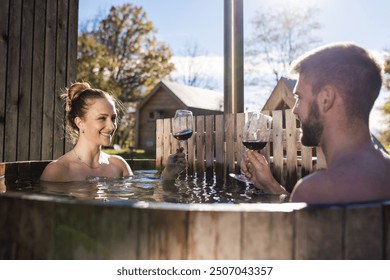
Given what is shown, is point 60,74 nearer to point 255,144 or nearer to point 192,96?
point 255,144

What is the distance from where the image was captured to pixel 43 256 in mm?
1311

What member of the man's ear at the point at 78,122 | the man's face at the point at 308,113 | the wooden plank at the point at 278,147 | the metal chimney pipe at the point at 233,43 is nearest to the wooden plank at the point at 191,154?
the metal chimney pipe at the point at 233,43

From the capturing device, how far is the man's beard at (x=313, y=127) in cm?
197

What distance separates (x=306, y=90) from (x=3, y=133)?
4037mm

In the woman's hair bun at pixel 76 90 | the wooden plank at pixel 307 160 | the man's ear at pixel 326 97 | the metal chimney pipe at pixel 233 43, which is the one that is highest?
the metal chimney pipe at pixel 233 43

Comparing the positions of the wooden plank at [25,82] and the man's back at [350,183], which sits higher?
the wooden plank at [25,82]

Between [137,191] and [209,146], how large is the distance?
6.23 feet

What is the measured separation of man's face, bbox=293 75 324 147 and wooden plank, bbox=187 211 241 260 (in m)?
1.05

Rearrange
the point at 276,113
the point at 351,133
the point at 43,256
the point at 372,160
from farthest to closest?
1. the point at 276,113
2. the point at 351,133
3. the point at 372,160
4. the point at 43,256

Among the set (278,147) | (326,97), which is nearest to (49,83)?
(278,147)

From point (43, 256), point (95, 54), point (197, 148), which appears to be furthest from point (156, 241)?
point (95, 54)

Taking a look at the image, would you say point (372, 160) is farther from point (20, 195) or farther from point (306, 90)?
point (20, 195)

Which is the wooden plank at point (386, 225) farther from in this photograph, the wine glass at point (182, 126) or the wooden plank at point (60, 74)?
the wooden plank at point (60, 74)

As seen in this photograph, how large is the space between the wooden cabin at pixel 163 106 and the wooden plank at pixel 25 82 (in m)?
20.8
